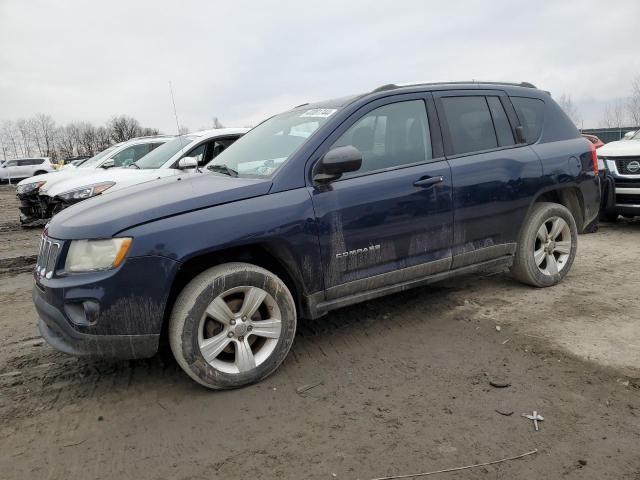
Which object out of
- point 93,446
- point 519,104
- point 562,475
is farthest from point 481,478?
point 519,104

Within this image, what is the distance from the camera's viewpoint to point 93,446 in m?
2.62

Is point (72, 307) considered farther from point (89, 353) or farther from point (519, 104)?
point (519, 104)

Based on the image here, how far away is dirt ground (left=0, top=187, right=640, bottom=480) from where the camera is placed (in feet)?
7.89

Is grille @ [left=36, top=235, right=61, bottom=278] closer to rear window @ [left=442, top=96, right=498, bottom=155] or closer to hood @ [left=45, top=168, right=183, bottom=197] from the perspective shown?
rear window @ [left=442, top=96, right=498, bottom=155]

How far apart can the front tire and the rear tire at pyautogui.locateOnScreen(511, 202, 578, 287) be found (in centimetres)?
245

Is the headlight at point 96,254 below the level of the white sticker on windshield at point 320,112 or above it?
below

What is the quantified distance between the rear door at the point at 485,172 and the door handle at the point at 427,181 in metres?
0.15

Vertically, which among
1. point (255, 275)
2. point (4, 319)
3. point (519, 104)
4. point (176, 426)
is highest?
point (519, 104)

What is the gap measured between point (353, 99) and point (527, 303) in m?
2.39

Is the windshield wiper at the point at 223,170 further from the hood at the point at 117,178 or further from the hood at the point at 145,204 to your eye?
the hood at the point at 117,178

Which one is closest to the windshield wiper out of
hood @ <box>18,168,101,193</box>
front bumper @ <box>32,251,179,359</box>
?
front bumper @ <box>32,251,179,359</box>

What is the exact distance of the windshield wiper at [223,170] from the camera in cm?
375

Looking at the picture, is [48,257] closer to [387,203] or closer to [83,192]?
[387,203]

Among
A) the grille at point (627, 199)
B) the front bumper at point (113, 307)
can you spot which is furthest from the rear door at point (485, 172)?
the grille at point (627, 199)
